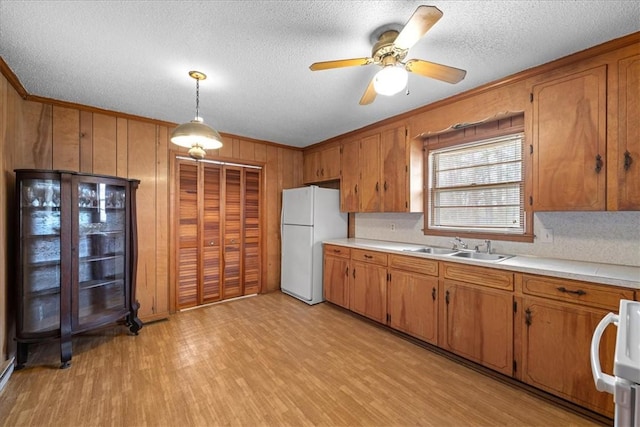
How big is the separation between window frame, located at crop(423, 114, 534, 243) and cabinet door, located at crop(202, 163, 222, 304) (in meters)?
2.82

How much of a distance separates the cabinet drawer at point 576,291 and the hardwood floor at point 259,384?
75 centimetres

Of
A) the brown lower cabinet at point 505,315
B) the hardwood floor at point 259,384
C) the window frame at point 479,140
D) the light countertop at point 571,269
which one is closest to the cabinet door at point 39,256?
the hardwood floor at point 259,384

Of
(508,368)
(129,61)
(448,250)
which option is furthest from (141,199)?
(508,368)

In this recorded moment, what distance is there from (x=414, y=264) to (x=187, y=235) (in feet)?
9.49

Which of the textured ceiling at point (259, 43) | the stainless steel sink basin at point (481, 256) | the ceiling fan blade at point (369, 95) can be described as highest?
the textured ceiling at point (259, 43)

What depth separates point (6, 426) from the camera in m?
1.64

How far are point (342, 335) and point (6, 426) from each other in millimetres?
2476

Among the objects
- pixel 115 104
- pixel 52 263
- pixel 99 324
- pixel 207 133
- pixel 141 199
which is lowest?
pixel 99 324

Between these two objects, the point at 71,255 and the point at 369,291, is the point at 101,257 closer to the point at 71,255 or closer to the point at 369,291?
the point at 71,255

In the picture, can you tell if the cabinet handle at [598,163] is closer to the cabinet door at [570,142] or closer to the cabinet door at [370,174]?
the cabinet door at [570,142]

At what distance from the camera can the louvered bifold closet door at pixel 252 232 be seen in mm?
4164

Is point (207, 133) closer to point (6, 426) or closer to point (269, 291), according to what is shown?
point (6, 426)

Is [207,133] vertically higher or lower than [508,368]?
higher

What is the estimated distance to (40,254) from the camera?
239 centimetres
